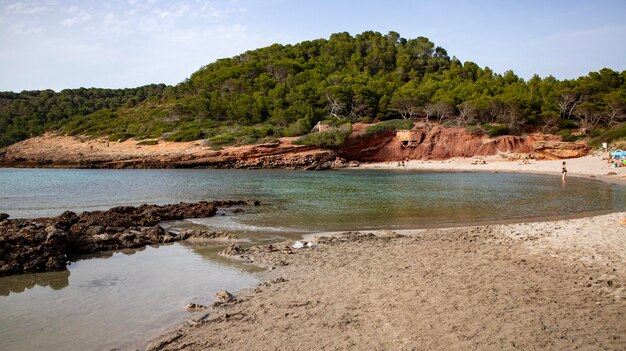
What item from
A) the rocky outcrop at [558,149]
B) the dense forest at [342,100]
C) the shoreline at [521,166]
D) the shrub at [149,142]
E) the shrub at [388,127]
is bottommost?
the shoreline at [521,166]

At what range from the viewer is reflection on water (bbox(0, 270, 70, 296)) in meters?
8.41

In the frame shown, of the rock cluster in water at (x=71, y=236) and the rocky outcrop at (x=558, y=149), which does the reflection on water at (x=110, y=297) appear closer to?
the rock cluster in water at (x=71, y=236)

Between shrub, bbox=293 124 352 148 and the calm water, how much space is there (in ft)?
59.8

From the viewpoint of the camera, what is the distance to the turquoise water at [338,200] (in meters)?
15.7

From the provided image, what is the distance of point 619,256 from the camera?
834 centimetres

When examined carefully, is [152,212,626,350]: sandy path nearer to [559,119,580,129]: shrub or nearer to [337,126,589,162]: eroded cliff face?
[337,126,589,162]: eroded cliff face

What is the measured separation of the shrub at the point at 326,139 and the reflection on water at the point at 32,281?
40.1 metres

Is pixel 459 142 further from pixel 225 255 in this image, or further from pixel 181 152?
pixel 225 255

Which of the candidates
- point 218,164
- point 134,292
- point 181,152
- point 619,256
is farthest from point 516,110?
point 134,292

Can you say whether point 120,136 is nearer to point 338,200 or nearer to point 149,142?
point 149,142

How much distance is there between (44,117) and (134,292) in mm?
83847

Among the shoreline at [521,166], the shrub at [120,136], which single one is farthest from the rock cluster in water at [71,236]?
the shrub at [120,136]

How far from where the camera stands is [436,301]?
6441 millimetres

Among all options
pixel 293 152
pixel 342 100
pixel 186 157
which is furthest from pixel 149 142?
pixel 342 100
